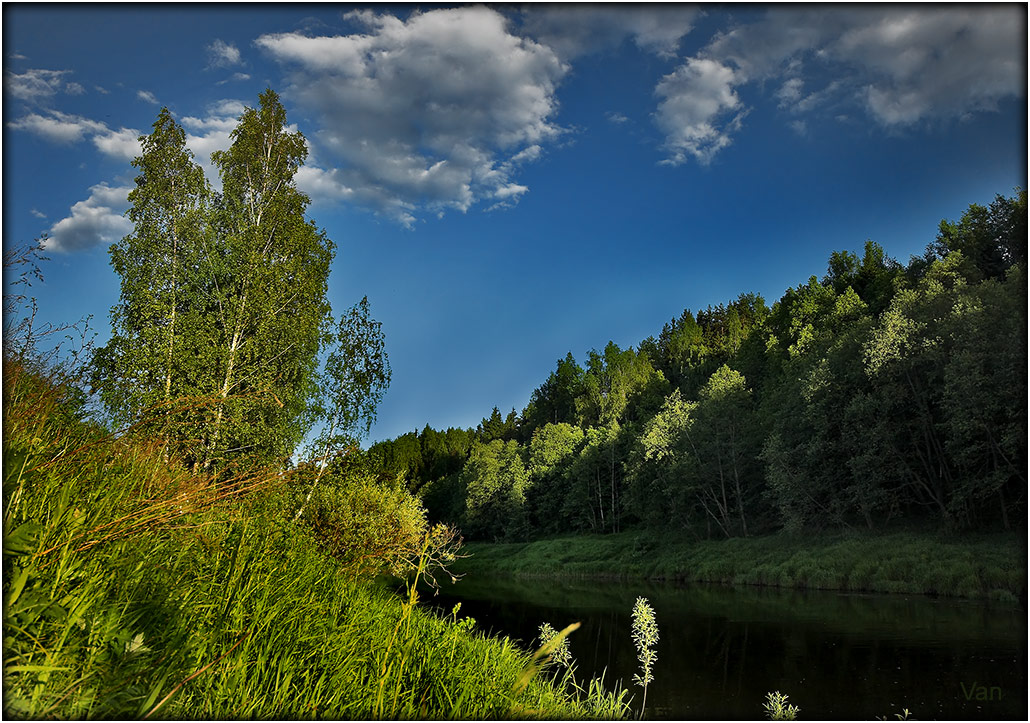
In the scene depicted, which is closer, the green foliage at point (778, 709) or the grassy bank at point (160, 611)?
the grassy bank at point (160, 611)

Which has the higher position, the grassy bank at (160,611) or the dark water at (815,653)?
the grassy bank at (160,611)

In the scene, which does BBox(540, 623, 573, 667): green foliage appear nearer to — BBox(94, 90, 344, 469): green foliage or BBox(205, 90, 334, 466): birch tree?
BBox(205, 90, 334, 466): birch tree

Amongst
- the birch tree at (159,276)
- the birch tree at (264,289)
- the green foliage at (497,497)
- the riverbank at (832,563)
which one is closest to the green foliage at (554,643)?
the birch tree at (264,289)

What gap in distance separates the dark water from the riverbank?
1947 mm

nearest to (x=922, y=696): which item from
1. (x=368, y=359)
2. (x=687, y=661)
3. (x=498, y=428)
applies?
(x=687, y=661)

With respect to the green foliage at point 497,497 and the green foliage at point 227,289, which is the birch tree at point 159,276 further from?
the green foliage at point 497,497

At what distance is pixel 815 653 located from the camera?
15859mm

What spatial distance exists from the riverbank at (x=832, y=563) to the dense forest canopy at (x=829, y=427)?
2.41 metres

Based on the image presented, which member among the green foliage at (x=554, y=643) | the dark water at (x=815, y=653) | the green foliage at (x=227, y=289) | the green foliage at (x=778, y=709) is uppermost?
the green foliage at (x=227, y=289)

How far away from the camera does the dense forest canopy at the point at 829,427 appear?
97.0 feet

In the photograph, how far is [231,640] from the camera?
3480 millimetres

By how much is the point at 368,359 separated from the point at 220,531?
1416 centimetres

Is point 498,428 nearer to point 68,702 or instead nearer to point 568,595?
point 568,595

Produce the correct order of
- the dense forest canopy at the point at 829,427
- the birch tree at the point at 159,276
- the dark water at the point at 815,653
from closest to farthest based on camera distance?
the dark water at the point at 815,653, the birch tree at the point at 159,276, the dense forest canopy at the point at 829,427
